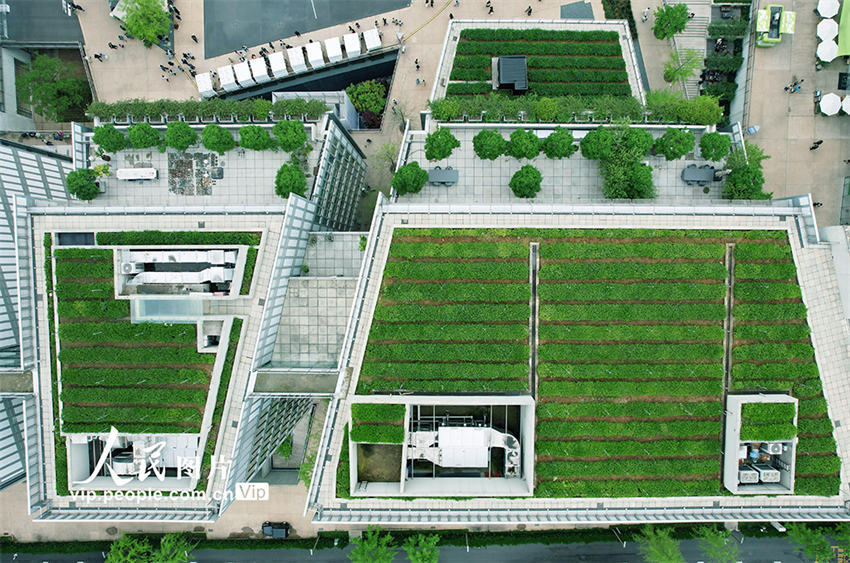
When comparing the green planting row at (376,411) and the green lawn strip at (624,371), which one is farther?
the green lawn strip at (624,371)

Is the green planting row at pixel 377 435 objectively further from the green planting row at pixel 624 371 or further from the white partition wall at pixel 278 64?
the white partition wall at pixel 278 64

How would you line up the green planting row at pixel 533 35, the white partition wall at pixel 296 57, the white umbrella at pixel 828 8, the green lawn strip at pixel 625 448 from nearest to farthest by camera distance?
1. the green lawn strip at pixel 625 448
2. the green planting row at pixel 533 35
3. the white umbrella at pixel 828 8
4. the white partition wall at pixel 296 57

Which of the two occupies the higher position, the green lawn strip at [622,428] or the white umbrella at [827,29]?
the white umbrella at [827,29]

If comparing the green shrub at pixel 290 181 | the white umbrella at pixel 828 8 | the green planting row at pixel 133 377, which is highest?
the white umbrella at pixel 828 8

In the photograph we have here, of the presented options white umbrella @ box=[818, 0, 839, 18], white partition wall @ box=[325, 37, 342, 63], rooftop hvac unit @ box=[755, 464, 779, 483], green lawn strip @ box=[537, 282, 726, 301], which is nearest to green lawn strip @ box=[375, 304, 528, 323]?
green lawn strip @ box=[537, 282, 726, 301]

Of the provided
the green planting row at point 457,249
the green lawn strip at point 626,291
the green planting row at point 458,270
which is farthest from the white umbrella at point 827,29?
the green planting row at point 458,270

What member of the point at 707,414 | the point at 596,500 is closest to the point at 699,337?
the point at 707,414

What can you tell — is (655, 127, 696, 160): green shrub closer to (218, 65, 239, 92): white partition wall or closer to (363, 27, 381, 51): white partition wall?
(363, 27, 381, 51): white partition wall
